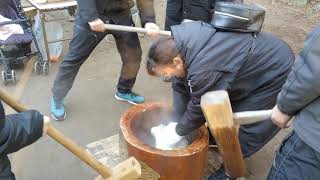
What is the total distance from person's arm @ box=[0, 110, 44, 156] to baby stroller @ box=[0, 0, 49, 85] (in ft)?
8.78

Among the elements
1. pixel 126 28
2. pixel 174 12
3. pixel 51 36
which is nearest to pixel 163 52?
pixel 126 28

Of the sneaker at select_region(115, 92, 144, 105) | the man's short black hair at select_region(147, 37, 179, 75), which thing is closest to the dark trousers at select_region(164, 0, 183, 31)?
the sneaker at select_region(115, 92, 144, 105)

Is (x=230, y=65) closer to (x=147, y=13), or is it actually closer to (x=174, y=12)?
(x=147, y=13)

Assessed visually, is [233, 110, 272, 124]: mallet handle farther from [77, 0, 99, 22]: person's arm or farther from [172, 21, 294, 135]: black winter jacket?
[77, 0, 99, 22]: person's arm

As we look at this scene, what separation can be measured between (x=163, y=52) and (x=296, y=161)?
45.3 inches

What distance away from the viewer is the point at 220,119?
2.38 m

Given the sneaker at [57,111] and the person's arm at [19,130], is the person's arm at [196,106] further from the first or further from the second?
the sneaker at [57,111]

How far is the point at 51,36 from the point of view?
5547mm

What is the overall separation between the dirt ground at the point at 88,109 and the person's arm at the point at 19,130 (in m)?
1.31

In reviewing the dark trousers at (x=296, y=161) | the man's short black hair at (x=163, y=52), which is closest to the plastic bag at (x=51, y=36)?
the man's short black hair at (x=163, y=52)

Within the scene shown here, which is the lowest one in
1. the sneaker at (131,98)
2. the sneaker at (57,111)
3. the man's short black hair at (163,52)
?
the sneaker at (131,98)

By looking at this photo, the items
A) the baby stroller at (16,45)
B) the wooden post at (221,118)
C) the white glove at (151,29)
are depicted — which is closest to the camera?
the wooden post at (221,118)

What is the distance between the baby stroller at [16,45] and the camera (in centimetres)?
473

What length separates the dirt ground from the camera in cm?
357
